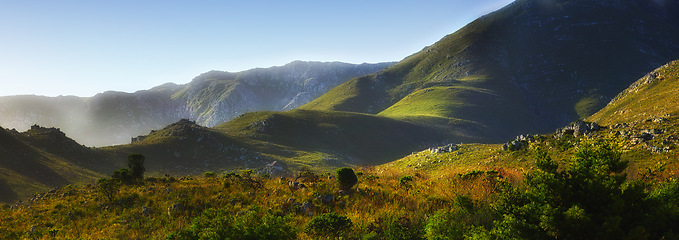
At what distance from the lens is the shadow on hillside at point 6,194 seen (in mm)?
42812

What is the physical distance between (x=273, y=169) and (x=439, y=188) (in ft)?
175

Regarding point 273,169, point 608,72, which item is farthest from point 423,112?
point 608,72

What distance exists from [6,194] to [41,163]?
1454cm

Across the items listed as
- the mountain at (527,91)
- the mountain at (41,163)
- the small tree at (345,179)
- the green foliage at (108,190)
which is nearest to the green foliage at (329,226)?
the small tree at (345,179)

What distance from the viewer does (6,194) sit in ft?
145

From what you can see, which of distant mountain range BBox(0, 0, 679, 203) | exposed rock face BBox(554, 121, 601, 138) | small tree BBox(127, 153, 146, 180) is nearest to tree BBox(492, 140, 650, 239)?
small tree BBox(127, 153, 146, 180)

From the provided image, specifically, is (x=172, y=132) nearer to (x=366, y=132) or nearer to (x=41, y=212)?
(x=366, y=132)

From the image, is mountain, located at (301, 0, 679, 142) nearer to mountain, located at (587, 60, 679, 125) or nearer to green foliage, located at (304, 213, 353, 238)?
mountain, located at (587, 60, 679, 125)

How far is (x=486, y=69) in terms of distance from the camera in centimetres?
19300

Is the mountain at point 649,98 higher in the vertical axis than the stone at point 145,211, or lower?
lower

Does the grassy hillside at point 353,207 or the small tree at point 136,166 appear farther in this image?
the small tree at point 136,166

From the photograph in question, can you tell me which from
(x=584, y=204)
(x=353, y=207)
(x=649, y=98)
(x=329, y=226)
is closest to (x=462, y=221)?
(x=584, y=204)

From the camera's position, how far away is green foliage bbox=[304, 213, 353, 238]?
9.27 m

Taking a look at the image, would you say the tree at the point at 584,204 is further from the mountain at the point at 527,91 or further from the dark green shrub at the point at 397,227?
the mountain at the point at 527,91
